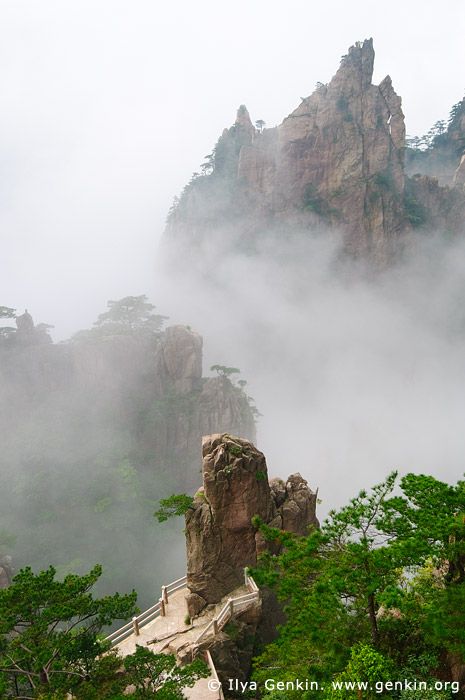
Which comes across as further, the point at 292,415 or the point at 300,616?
the point at 292,415

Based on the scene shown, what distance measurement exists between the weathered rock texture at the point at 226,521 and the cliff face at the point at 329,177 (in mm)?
49488

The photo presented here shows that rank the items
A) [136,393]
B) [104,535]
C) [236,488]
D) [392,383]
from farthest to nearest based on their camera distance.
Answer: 1. [392,383]
2. [136,393]
3. [104,535]
4. [236,488]

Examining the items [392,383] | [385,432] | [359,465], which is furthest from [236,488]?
[392,383]

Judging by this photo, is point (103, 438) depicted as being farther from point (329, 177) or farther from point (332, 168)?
point (332, 168)

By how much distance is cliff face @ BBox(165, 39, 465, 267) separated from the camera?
177 ft

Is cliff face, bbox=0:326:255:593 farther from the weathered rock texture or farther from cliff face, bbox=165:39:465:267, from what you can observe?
cliff face, bbox=165:39:465:267

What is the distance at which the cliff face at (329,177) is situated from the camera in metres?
54.1

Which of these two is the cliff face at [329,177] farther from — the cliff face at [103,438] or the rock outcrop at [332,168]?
the cliff face at [103,438]

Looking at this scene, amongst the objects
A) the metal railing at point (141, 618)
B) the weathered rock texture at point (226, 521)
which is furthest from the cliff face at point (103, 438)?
the weathered rock texture at point (226, 521)

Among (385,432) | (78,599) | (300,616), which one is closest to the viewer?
(300,616)

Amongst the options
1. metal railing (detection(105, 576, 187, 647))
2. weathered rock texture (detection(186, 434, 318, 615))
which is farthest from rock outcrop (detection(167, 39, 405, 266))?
metal railing (detection(105, 576, 187, 647))

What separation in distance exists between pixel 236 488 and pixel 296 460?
3518 centimetres

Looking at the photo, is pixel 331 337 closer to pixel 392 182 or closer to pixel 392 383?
pixel 392 383

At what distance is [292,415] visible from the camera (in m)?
54.6
